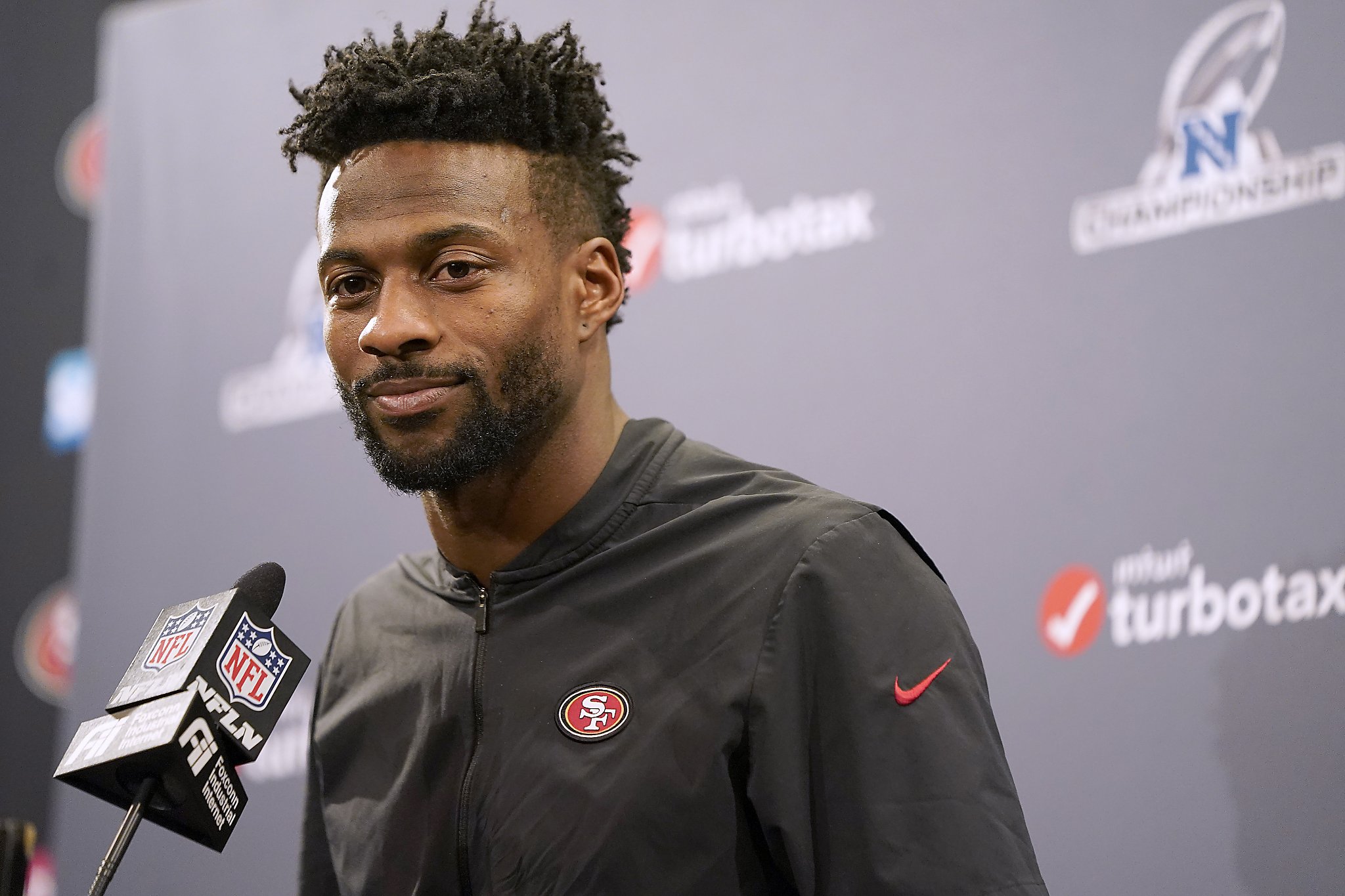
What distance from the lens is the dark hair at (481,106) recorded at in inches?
57.7

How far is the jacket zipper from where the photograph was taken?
1362mm

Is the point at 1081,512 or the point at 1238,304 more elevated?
the point at 1238,304

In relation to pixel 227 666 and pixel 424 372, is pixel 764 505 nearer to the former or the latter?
pixel 424 372

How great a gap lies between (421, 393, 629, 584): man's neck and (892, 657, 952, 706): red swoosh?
43cm

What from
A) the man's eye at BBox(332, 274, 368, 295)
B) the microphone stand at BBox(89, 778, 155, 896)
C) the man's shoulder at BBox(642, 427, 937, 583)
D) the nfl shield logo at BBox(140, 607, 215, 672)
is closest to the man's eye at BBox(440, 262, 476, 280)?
the man's eye at BBox(332, 274, 368, 295)

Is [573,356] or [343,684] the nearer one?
[573,356]

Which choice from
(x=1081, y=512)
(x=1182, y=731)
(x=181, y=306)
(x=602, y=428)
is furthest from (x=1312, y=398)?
(x=181, y=306)

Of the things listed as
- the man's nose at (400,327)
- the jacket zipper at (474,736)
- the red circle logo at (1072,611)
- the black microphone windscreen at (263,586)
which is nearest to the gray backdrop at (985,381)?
the red circle logo at (1072,611)

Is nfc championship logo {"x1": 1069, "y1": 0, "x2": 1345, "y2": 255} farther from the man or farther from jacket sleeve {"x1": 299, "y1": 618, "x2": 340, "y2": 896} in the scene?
jacket sleeve {"x1": 299, "y1": 618, "x2": 340, "y2": 896}

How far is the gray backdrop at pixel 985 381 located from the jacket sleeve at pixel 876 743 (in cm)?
65

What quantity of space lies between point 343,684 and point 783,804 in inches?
25.8

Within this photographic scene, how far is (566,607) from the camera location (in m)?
1.44

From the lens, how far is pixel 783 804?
1236 mm

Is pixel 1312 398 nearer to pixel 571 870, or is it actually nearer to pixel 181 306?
pixel 571 870
